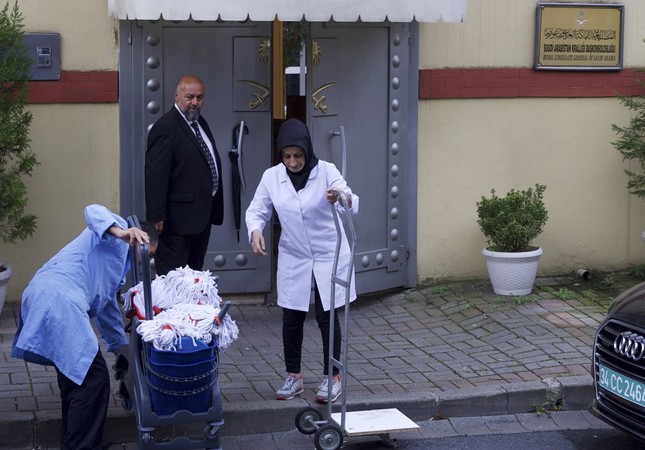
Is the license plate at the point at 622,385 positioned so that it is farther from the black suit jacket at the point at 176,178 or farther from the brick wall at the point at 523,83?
the brick wall at the point at 523,83

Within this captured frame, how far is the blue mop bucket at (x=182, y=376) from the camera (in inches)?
214

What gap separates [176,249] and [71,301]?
2.24 m

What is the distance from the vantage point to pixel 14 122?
316 inches

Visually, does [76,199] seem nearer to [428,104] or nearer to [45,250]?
[45,250]

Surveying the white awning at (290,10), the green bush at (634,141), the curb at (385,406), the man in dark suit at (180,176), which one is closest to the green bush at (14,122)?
the white awning at (290,10)

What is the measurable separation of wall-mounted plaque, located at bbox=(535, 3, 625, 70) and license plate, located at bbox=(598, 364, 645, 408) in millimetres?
3874

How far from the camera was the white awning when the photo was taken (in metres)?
7.62

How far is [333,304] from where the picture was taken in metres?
6.39

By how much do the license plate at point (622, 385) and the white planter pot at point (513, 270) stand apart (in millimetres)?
2751

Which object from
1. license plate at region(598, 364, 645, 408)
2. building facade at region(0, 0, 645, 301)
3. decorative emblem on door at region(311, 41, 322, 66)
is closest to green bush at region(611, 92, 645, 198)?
building facade at region(0, 0, 645, 301)

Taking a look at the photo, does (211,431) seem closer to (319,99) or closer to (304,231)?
(304,231)

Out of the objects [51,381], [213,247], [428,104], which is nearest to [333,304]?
[51,381]

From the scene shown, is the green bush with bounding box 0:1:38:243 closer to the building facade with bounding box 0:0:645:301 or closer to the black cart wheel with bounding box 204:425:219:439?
the building facade with bounding box 0:0:645:301

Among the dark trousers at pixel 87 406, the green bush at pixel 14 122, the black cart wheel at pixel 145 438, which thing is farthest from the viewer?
the green bush at pixel 14 122
